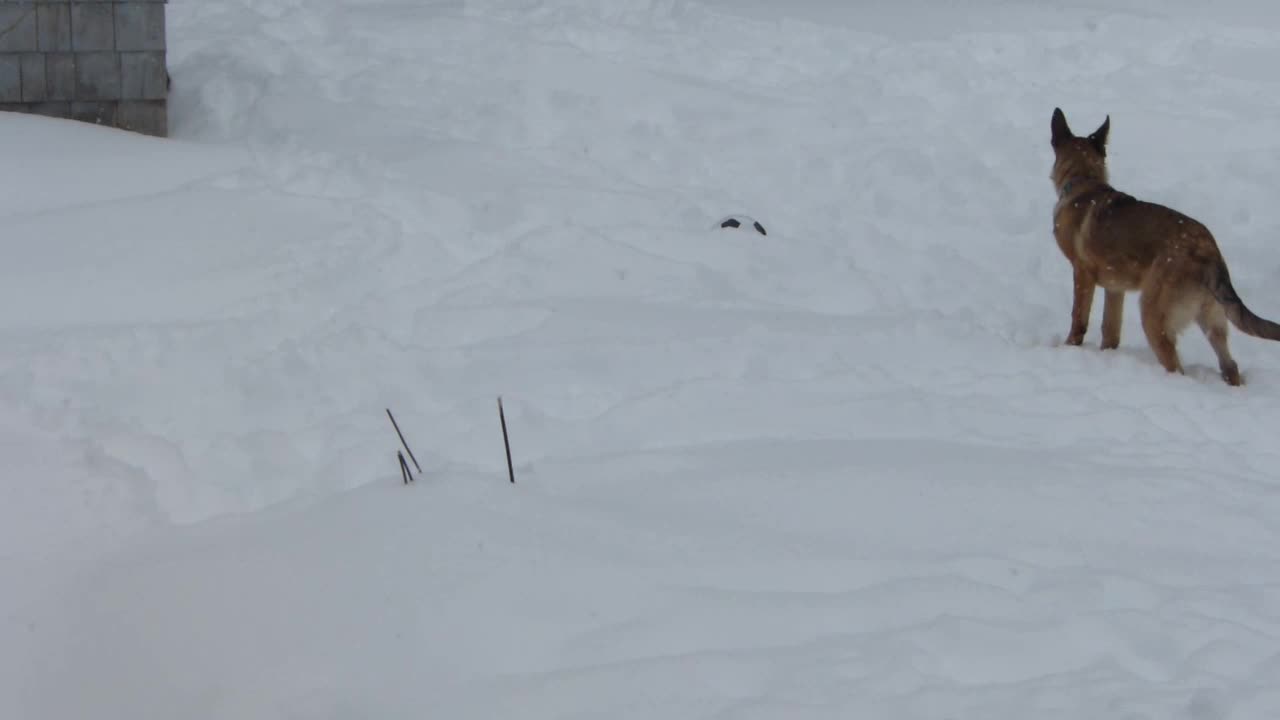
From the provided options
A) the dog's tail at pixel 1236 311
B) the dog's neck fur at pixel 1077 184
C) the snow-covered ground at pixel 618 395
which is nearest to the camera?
the snow-covered ground at pixel 618 395

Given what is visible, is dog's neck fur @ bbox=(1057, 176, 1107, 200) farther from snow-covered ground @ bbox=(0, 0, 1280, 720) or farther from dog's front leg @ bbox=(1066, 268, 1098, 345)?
snow-covered ground @ bbox=(0, 0, 1280, 720)

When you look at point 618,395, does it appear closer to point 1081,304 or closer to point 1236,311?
point 1081,304

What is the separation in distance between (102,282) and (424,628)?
310 cm

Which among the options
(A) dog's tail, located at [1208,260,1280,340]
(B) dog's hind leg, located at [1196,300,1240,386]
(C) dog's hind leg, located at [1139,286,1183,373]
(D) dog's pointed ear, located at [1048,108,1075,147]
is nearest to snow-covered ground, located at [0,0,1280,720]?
(B) dog's hind leg, located at [1196,300,1240,386]

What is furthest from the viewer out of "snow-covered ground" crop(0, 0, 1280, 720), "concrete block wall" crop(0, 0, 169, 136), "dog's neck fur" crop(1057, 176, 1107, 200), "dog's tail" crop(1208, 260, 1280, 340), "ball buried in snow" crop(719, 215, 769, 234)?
"concrete block wall" crop(0, 0, 169, 136)

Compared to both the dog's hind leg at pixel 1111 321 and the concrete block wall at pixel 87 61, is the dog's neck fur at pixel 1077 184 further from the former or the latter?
the concrete block wall at pixel 87 61

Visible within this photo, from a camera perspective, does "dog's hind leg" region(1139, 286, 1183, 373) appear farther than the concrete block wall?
No

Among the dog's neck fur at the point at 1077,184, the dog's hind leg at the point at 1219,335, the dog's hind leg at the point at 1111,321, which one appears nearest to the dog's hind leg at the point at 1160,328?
the dog's hind leg at the point at 1219,335

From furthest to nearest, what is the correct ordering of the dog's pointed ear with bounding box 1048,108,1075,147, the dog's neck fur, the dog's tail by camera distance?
the dog's pointed ear with bounding box 1048,108,1075,147 < the dog's neck fur < the dog's tail

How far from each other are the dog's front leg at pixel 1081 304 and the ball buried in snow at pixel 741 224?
5.68ft

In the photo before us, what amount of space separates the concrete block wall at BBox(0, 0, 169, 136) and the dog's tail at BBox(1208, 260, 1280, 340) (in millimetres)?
5971

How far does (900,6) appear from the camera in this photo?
445 inches

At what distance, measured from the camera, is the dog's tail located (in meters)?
5.66

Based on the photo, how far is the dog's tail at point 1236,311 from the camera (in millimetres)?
5656
